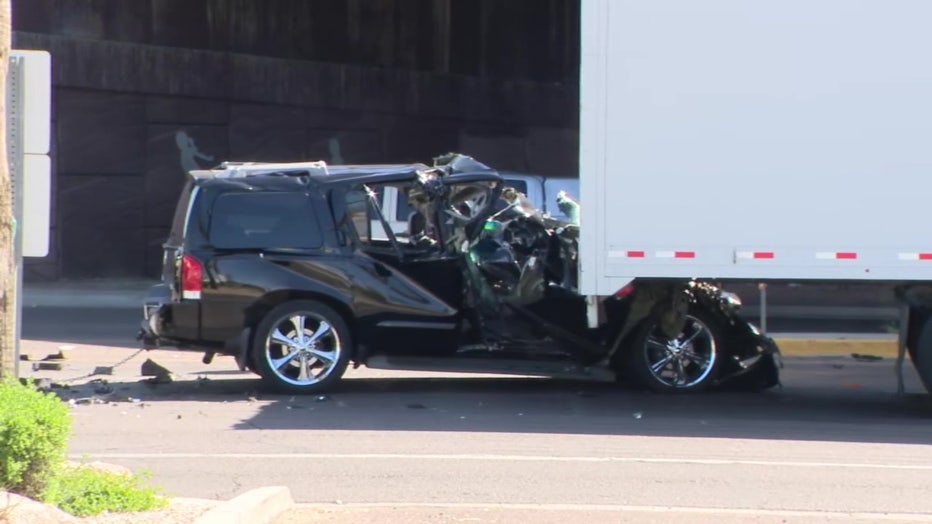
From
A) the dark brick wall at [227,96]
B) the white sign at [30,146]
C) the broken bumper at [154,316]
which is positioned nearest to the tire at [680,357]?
the broken bumper at [154,316]

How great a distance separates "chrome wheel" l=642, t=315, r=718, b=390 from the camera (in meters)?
11.2

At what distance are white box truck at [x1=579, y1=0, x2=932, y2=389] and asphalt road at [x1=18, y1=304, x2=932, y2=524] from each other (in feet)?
4.11

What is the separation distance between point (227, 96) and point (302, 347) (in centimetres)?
1316

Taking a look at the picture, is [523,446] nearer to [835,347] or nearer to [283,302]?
[283,302]

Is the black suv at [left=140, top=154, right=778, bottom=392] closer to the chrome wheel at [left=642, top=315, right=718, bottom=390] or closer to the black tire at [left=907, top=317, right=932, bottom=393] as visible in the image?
the chrome wheel at [left=642, top=315, right=718, bottom=390]

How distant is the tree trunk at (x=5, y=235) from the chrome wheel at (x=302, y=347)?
4.66 m

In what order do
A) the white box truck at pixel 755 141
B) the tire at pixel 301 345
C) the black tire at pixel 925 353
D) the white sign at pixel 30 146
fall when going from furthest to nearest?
the tire at pixel 301 345 → the black tire at pixel 925 353 → the white box truck at pixel 755 141 → the white sign at pixel 30 146

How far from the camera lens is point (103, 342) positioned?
15609mm

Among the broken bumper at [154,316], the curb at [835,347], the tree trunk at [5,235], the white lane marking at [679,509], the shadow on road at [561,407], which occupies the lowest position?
the white lane marking at [679,509]

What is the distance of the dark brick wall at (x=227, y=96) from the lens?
21891 mm

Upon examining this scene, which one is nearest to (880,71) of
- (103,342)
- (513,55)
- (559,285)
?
(559,285)

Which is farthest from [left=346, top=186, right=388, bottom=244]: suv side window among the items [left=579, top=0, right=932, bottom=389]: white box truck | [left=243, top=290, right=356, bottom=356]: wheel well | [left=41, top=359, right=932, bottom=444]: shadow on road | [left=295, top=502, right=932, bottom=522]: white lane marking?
[left=295, top=502, right=932, bottom=522]: white lane marking

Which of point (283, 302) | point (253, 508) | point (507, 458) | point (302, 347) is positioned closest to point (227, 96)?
point (283, 302)

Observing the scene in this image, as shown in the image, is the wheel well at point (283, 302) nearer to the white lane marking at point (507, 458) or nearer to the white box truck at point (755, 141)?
the white box truck at point (755, 141)
